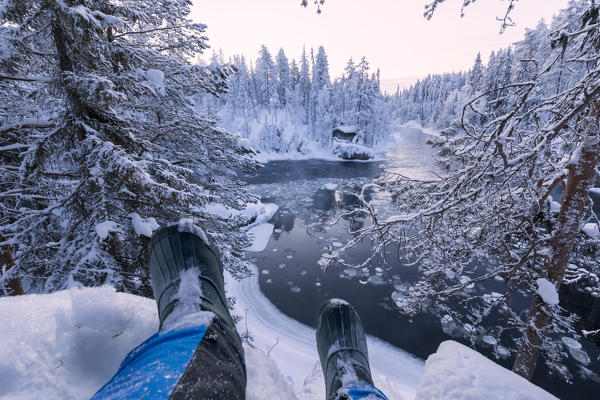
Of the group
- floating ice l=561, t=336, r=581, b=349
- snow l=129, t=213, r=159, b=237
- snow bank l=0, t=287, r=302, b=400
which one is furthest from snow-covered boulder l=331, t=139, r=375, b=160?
snow bank l=0, t=287, r=302, b=400

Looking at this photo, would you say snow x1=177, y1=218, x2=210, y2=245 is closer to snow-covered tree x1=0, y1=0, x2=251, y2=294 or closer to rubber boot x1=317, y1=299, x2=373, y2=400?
snow-covered tree x1=0, y1=0, x2=251, y2=294

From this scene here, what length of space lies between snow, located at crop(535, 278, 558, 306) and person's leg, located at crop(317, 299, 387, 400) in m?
2.01

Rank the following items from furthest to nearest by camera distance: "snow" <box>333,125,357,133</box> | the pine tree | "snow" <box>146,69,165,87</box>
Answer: the pine tree → "snow" <box>333,125,357,133</box> → "snow" <box>146,69,165,87</box>

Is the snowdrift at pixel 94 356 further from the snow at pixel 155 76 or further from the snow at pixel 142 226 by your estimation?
the snow at pixel 155 76

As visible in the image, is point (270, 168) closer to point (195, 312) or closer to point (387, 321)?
point (387, 321)

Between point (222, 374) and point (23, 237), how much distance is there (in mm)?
3971

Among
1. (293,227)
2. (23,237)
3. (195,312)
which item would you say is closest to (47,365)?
(195,312)

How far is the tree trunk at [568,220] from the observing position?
2609 millimetres

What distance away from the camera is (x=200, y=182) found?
15.8ft

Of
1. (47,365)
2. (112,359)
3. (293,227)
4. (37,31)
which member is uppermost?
Answer: (37,31)

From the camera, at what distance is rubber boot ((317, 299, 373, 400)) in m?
2.09

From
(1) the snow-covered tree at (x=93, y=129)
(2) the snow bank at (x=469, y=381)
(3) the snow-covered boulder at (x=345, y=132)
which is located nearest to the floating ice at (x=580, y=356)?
(2) the snow bank at (x=469, y=381)

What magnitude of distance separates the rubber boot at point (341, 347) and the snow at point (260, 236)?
9685mm

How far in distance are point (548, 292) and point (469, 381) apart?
151 centimetres
